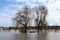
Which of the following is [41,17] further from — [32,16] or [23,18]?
[23,18]

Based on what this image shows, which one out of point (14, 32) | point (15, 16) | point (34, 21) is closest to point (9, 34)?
point (14, 32)

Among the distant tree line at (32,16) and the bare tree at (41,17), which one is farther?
the bare tree at (41,17)

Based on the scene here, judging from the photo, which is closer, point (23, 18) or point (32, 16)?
point (32, 16)

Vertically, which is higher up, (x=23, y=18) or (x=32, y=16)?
(x=32, y=16)

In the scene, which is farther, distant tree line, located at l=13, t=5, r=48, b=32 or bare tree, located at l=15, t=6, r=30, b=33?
bare tree, located at l=15, t=6, r=30, b=33

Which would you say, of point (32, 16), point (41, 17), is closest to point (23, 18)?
point (32, 16)

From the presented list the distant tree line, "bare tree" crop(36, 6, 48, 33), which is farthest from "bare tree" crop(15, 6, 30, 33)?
"bare tree" crop(36, 6, 48, 33)

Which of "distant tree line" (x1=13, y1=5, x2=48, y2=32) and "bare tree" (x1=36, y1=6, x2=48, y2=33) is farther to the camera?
"bare tree" (x1=36, y1=6, x2=48, y2=33)

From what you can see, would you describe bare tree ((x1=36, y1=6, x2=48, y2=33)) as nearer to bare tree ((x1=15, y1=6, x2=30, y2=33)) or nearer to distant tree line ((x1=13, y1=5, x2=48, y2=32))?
distant tree line ((x1=13, y1=5, x2=48, y2=32))

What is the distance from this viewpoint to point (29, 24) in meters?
8.20

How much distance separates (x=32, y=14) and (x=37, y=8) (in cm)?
46

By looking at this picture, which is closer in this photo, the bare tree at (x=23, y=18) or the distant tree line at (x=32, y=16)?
the distant tree line at (x=32, y=16)

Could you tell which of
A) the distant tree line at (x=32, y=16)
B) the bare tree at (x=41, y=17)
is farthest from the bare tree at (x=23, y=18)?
the bare tree at (x=41, y=17)

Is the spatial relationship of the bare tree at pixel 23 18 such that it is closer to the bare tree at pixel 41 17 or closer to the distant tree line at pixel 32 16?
the distant tree line at pixel 32 16
